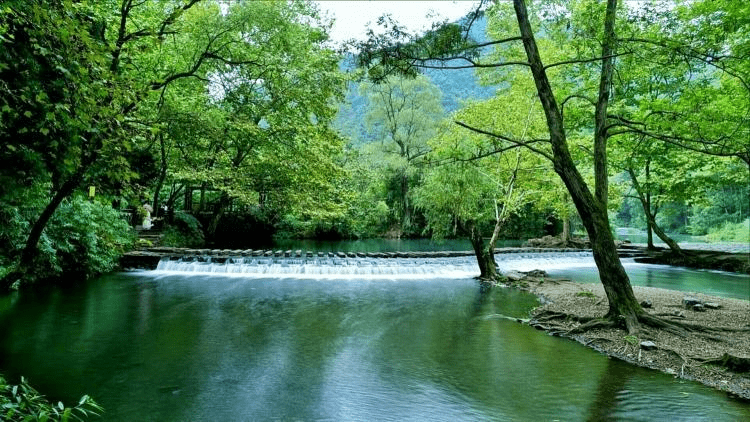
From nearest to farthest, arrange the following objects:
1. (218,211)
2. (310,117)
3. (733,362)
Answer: (733,362) → (310,117) → (218,211)

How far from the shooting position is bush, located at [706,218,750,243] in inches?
1743

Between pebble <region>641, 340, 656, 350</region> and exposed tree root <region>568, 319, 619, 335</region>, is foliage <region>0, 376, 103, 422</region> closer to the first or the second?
pebble <region>641, 340, 656, 350</region>

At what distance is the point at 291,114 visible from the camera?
55.1ft

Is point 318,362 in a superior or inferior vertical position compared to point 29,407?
inferior

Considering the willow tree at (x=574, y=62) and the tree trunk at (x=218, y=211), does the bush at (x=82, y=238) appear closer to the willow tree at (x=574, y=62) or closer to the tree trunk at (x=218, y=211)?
the tree trunk at (x=218, y=211)

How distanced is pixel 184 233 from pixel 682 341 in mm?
22785

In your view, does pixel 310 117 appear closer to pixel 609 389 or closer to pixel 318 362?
pixel 318 362

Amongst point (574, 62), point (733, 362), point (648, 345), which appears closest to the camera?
point (733, 362)

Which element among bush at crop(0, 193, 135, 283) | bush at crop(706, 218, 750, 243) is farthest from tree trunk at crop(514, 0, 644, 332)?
bush at crop(706, 218, 750, 243)

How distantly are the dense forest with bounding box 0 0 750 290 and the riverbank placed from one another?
2376mm

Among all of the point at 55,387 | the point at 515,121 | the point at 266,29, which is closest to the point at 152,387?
the point at 55,387

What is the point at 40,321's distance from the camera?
31.3 feet

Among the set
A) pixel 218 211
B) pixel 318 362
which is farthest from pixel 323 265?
pixel 318 362

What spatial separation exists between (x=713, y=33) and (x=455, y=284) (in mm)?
10596
